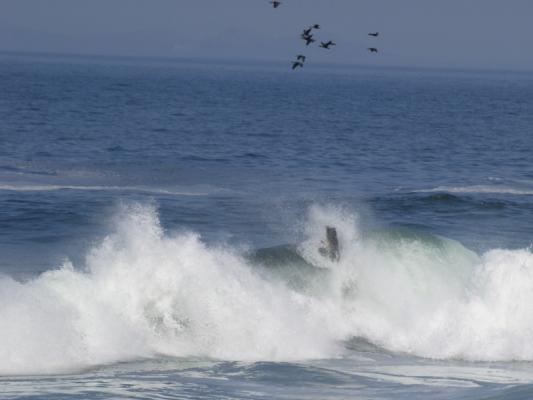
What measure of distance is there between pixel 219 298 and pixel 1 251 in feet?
27.4

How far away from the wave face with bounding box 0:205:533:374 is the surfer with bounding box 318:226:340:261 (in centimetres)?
15

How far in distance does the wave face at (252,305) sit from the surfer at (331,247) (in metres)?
0.15

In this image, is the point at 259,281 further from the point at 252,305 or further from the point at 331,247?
the point at 331,247

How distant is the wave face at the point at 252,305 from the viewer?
752 inches

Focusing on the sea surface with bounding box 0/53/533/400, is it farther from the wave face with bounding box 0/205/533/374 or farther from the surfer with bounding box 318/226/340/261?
the surfer with bounding box 318/226/340/261

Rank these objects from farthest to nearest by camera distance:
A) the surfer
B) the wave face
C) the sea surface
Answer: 1. the surfer
2. the wave face
3. the sea surface

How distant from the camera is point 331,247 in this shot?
25.1m

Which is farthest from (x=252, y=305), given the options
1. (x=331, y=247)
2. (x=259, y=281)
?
(x=331, y=247)

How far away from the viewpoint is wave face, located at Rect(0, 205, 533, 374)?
19.1 metres

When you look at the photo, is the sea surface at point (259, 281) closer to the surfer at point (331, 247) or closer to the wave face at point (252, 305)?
the wave face at point (252, 305)

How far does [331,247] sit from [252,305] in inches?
176

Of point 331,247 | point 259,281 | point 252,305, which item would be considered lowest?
point 252,305

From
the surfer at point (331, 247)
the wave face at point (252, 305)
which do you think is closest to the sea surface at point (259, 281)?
the wave face at point (252, 305)

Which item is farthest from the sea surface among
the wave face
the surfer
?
the surfer
